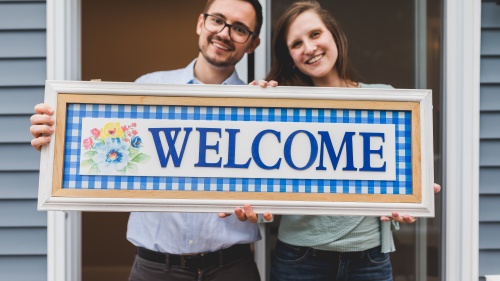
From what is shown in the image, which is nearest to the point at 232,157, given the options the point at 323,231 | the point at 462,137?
the point at 323,231

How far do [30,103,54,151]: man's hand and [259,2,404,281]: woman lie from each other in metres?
0.73

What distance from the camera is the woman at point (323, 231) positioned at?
1.54m

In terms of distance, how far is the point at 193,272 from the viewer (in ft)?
5.21

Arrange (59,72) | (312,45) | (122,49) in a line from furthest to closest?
(122,49) → (59,72) → (312,45)

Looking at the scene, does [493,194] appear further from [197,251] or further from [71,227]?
[71,227]

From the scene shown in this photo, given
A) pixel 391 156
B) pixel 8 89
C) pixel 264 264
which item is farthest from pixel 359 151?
pixel 8 89

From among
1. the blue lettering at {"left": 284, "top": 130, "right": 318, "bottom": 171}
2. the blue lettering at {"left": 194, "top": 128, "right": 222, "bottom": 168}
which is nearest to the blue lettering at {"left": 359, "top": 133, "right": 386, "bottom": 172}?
the blue lettering at {"left": 284, "top": 130, "right": 318, "bottom": 171}

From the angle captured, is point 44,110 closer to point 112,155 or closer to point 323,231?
point 112,155

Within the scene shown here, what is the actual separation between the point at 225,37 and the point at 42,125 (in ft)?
1.89

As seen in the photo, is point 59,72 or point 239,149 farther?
point 59,72

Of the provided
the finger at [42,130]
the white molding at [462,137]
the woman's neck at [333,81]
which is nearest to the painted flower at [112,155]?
the finger at [42,130]

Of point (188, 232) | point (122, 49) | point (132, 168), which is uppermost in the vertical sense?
point (122, 49)

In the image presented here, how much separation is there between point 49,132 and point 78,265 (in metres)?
0.76

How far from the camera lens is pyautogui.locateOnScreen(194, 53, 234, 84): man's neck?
163 centimetres
